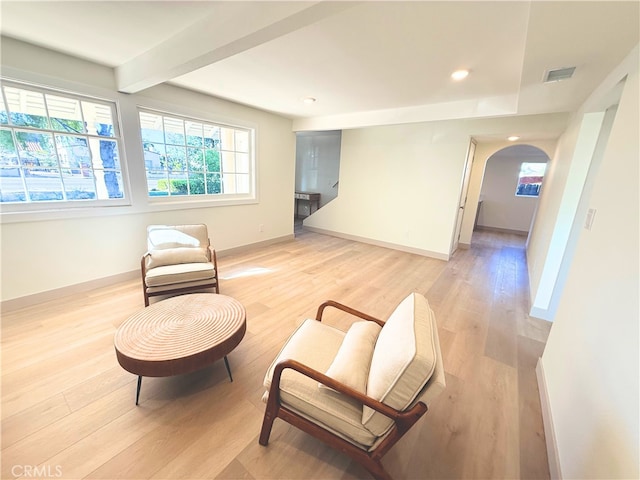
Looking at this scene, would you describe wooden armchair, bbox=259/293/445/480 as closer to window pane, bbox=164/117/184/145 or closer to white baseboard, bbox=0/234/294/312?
Answer: white baseboard, bbox=0/234/294/312

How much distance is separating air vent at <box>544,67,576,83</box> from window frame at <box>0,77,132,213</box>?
411cm

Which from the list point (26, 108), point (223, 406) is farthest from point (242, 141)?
point (223, 406)

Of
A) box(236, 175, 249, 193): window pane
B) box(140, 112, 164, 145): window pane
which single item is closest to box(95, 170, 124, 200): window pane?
box(140, 112, 164, 145): window pane

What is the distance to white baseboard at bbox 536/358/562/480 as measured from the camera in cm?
123

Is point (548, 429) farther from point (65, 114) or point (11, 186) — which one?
point (65, 114)

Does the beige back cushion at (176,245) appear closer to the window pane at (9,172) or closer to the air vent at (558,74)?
the window pane at (9,172)

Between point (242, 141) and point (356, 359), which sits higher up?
point (242, 141)

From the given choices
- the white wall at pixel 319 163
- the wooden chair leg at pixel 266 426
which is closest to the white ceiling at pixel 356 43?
the wooden chair leg at pixel 266 426

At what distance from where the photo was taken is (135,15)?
1725 mm

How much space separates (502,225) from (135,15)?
904 cm

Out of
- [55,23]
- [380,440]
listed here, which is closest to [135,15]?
[55,23]

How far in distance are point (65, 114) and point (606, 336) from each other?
4.39 m

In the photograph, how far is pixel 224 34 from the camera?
1.64 meters

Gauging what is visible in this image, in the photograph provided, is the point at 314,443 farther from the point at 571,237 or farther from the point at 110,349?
Result: the point at 571,237
